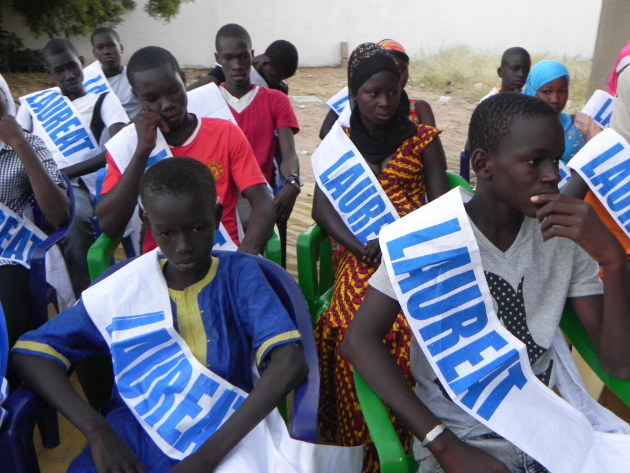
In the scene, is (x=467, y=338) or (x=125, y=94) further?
(x=125, y=94)

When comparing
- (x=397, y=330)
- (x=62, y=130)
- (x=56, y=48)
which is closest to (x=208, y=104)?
(x=62, y=130)

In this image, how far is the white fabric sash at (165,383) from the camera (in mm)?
1899

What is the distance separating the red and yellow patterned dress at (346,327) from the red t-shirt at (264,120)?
1075mm

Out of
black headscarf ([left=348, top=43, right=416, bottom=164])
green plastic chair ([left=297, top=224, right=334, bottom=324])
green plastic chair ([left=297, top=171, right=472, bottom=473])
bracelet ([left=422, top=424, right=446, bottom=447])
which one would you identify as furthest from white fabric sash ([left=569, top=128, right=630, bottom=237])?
bracelet ([left=422, top=424, right=446, bottom=447])

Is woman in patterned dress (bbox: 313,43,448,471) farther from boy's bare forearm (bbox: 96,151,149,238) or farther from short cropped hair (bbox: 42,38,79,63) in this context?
short cropped hair (bbox: 42,38,79,63)

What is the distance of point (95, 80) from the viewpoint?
4.47 m

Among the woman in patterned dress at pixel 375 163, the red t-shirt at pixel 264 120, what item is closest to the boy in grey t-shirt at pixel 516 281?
the woman in patterned dress at pixel 375 163

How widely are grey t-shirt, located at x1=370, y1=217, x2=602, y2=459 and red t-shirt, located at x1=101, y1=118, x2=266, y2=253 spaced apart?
1274 millimetres

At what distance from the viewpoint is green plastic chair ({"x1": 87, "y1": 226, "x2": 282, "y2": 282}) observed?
2.80 meters

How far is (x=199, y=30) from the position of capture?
560 inches

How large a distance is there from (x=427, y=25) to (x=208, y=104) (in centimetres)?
1260

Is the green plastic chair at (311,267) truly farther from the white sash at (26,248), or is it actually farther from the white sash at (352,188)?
the white sash at (26,248)

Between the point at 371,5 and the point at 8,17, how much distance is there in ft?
25.5

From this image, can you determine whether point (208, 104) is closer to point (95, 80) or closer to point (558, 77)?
point (95, 80)
